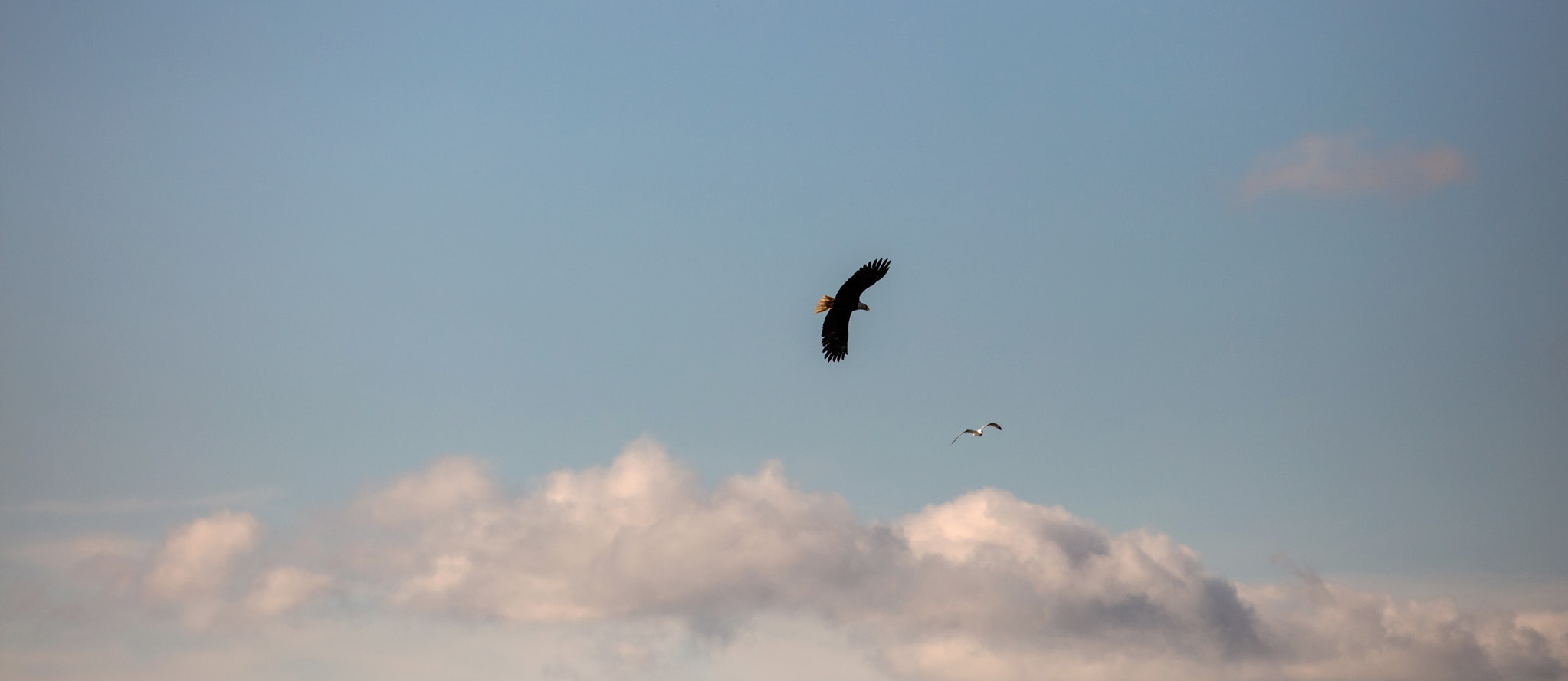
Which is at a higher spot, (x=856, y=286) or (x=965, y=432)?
(x=856, y=286)

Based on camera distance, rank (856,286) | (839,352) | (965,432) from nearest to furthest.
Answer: (965,432) → (856,286) → (839,352)

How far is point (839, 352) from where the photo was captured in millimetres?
73250

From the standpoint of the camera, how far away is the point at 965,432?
197 ft

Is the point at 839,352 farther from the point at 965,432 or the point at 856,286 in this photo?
the point at 965,432

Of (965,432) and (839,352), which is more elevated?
(839,352)

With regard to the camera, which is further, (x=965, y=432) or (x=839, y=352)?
(x=839, y=352)

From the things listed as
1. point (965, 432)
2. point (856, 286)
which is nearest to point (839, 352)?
point (856, 286)

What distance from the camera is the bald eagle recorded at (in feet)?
219

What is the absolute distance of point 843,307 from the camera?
230 feet

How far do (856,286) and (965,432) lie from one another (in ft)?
37.8

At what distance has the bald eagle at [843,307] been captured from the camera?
219 ft

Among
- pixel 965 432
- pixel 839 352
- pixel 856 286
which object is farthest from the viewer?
pixel 839 352

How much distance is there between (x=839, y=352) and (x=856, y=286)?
244 inches
